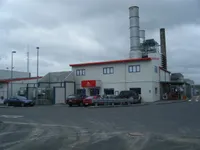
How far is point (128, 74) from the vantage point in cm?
4162

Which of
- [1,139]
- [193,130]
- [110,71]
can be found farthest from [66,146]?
[110,71]

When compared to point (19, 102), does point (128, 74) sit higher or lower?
higher

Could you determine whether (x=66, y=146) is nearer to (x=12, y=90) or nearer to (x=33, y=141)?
(x=33, y=141)

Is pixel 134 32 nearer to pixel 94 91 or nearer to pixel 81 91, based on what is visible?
pixel 94 91

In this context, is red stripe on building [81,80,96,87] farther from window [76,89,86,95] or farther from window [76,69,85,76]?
window [76,69,85,76]

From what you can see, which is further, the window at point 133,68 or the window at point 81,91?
the window at point 81,91

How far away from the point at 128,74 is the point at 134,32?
8908mm

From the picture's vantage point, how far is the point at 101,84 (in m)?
43.8

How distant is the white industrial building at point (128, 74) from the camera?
40219 millimetres

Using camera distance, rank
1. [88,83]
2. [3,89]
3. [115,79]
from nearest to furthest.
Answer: [115,79], [3,89], [88,83]

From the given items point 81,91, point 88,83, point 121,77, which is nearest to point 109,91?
point 121,77

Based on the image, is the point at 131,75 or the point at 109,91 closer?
the point at 131,75

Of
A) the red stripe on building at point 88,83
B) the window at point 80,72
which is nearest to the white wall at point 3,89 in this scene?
the window at point 80,72

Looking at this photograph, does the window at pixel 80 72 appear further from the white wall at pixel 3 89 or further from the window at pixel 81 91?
the white wall at pixel 3 89
